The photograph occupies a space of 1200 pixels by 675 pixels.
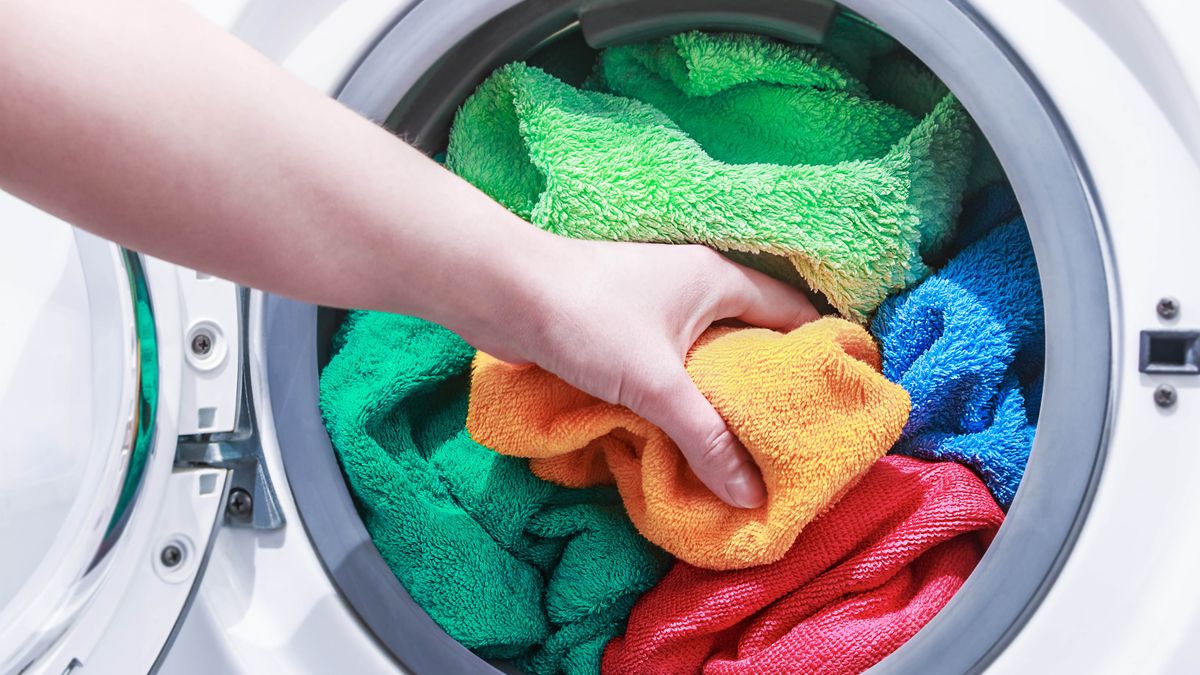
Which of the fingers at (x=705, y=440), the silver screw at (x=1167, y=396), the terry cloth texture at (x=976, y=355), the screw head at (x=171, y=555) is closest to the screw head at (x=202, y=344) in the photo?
the screw head at (x=171, y=555)

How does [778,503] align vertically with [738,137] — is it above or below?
below

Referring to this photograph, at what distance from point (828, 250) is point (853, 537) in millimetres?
174

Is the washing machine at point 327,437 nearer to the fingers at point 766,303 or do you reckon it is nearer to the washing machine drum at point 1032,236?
the washing machine drum at point 1032,236

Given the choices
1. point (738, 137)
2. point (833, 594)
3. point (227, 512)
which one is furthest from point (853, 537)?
point (227, 512)

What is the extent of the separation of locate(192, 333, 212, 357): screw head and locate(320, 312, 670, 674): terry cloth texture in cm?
8

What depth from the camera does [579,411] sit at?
0.63 m

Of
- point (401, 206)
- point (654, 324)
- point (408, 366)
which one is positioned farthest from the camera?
point (408, 366)

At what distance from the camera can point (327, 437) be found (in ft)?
2.19

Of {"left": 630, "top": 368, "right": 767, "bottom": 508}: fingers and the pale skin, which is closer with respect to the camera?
the pale skin

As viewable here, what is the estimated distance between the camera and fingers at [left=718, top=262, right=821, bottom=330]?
0.65 meters

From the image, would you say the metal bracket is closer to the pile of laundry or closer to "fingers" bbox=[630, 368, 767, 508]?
the pile of laundry

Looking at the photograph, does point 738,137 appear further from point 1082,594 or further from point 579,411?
point 1082,594

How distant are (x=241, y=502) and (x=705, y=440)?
1.00ft

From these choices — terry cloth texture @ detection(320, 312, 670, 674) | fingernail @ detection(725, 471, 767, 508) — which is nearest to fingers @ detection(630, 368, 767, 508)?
fingernail @ detection(725, 471, 767, 508)
